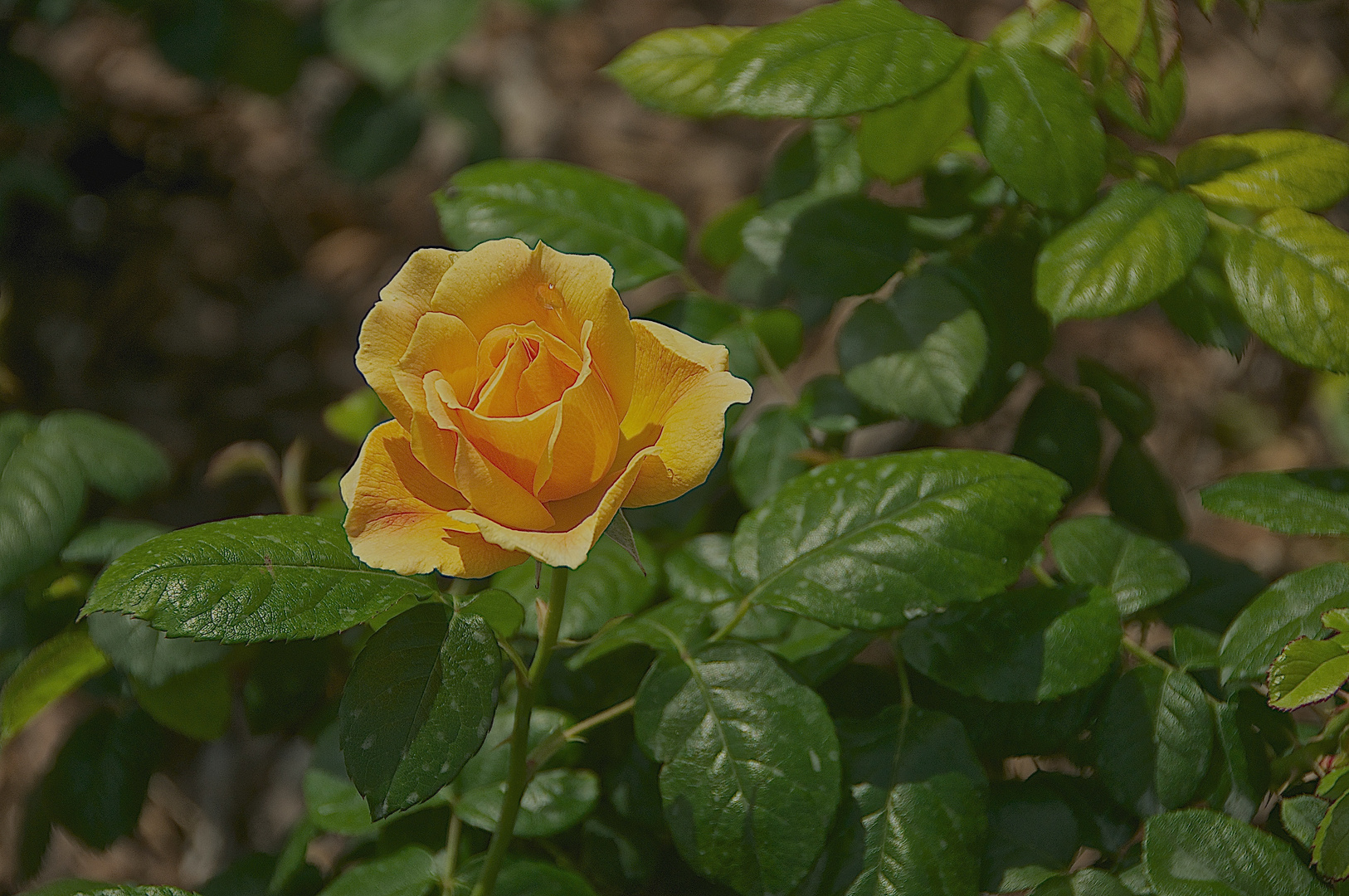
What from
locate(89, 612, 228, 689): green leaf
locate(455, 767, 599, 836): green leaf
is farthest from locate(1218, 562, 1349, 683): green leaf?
locate(89, 612, 228, 689): green leaf

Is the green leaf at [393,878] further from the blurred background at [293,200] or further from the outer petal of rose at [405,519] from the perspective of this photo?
the blurred background at [293,200]

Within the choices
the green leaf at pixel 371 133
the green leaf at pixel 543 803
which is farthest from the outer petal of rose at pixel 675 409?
the green leaf at pixel 371 133

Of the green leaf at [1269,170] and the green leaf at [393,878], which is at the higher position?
the green leaf at [1269,170]

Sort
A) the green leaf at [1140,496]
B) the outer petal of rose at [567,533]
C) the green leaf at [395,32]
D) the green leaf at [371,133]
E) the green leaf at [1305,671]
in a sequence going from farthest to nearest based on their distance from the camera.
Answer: the green leaf at [371,133]
the green leaf at [395,32]
the green leaf at [1140,496]
the green leaf at [1305,671]
the outer petal of rose at [567,533]

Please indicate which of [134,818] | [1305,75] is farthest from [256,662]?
[1305,75]

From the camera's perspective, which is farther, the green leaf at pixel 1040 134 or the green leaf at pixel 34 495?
the green leaf at pixel 34 495

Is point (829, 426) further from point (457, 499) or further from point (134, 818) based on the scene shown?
point (134, 818)

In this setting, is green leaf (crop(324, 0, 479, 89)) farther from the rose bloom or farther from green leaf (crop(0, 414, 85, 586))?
the rose bloom
